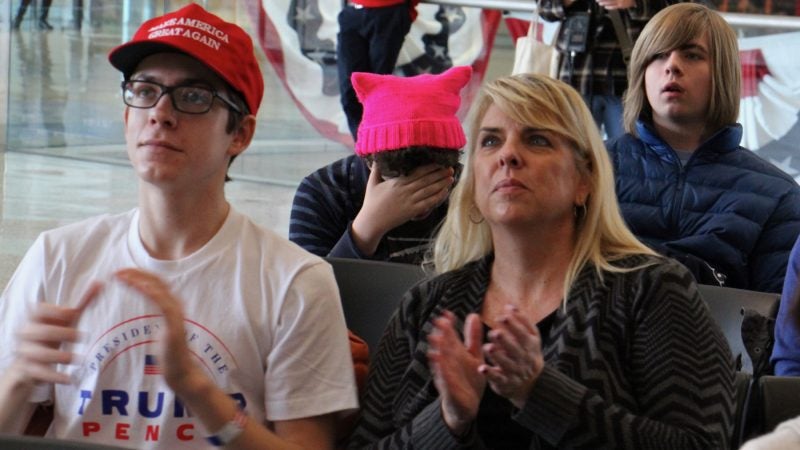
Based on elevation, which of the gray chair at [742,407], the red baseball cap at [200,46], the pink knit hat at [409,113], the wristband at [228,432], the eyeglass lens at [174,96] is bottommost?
the gray chair at [742,407]

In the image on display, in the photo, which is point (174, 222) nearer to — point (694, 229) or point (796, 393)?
point (796, 393)

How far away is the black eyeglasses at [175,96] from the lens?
2.08m

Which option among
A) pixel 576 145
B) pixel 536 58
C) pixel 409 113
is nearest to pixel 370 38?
pixel 536 58

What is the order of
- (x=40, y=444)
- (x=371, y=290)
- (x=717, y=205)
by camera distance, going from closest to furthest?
(x=40, y=444)
(x=371, y=290)
(x=717, y=205)

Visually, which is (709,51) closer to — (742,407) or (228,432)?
(742,407)

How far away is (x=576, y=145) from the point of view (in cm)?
234

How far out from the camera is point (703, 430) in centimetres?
203

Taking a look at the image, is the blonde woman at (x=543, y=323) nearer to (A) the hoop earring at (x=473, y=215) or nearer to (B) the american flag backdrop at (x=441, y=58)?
(A) the hoop earring at (x=473, y=215)

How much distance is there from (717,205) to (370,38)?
12.3 ft

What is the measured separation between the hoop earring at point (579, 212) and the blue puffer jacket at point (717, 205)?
1.01 metres

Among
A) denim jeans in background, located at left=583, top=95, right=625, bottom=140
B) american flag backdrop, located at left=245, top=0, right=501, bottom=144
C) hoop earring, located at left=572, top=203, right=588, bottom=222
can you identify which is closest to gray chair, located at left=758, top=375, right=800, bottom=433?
hoop earring, located at left=572, top=203, right=588, bottom=222

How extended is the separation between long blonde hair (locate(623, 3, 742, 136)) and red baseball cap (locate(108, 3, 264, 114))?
1812 millimetres

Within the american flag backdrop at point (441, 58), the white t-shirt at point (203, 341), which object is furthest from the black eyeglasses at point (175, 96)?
the american flag backdrop at point (441, 58)

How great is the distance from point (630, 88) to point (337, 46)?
148 inches
